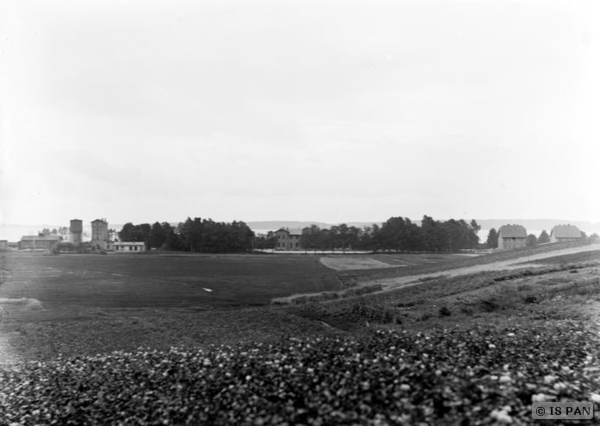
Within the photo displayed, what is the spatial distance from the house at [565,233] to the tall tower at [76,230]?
821 inches

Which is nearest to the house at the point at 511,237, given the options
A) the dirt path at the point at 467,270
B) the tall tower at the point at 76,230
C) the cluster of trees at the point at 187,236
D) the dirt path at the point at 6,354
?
the dirt path at the point at 467,270

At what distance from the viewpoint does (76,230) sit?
55.2ft

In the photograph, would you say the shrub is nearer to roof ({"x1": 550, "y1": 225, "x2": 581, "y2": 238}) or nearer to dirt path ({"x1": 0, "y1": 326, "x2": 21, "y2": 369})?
roof ({"x1": 550, "y1": 225, "x2": 581, "y2": 238})

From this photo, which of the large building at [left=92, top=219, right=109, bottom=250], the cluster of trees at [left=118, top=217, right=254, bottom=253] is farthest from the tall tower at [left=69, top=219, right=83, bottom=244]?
the cluster of trees at [left=118, top=217, right=254, bottom=253]

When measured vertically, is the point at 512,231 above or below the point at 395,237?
above

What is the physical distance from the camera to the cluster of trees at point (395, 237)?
17375mm

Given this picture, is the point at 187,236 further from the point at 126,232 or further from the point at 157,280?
the point at 126,232

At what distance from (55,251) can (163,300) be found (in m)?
6.71

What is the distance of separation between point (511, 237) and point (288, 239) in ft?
35.7

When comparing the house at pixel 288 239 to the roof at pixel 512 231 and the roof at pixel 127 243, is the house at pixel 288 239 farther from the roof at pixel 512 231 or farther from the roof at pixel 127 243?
the roof at pixel 512 231

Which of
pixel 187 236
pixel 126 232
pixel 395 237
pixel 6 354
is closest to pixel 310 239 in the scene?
pixel 395 237

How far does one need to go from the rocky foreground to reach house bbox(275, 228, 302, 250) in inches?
386

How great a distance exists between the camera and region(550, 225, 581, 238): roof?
54.8 ft

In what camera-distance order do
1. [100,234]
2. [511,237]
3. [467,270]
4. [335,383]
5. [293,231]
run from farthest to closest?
[293,231], [511,237], [467,270], [100,234], [335,383]
